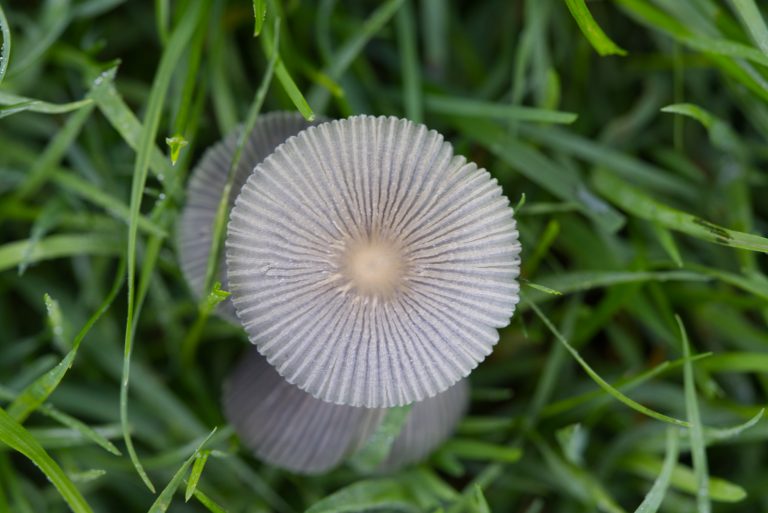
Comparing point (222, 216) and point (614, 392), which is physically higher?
point (222, 216)

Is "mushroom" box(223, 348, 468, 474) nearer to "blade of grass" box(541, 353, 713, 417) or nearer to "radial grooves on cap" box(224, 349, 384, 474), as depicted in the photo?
"radial grooves on cap" box(224, 349, 384, 474)

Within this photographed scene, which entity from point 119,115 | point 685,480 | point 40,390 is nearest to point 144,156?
point 119,115

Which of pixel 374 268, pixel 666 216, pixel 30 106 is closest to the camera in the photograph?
pixel 374 268

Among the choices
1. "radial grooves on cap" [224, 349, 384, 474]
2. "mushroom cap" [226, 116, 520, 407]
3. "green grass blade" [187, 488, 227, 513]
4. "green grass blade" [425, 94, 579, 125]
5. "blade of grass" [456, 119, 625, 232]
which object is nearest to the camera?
"mushroom cap" [226, 116, 520, 407]

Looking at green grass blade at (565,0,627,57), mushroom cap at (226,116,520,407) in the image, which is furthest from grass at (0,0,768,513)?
mushroom cap at (226,116,520,407)

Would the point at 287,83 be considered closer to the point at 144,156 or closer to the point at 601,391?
the point at 144,156

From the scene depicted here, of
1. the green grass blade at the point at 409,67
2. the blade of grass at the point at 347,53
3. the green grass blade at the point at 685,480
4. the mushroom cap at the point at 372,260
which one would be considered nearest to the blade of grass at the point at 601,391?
the green grass blade at the point at 685,480

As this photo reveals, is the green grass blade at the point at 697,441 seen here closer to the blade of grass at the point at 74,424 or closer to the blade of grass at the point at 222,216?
the blade of grass at the point at 222,216

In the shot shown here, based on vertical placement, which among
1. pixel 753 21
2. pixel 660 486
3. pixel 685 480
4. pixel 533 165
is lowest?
pixel 685 480

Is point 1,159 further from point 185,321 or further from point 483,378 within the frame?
point 483,378
